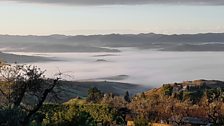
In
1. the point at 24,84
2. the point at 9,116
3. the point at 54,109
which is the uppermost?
the point at 24,84

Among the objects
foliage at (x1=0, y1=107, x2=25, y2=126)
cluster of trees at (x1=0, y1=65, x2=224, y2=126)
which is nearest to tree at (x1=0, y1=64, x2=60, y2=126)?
cluster of trees at (x1=0, y1=65, x2=224, y2=126)

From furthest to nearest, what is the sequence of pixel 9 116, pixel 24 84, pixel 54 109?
pixel 54 109
pixel 24 84
pixel 9 116

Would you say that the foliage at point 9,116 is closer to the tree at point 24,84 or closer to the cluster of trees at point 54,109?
the cluster of trees at point 54,109

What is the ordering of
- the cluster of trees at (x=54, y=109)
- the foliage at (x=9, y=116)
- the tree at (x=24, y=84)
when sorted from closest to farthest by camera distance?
the foliage at (x=9, y=116) < the cluster of trees at (x=54, y=109) < the tree at (x=24, y=84)

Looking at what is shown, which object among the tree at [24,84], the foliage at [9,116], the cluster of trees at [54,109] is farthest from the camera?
the tree at [24,84]

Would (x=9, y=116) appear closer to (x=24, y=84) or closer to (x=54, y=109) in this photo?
(x=24, y=84)

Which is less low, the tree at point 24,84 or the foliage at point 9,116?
the tree at point 24,84

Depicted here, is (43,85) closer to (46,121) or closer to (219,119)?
(46,121)

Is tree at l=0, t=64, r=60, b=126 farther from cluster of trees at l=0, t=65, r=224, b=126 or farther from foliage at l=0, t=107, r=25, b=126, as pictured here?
foliage at l=0, t=107, r=25, b=126

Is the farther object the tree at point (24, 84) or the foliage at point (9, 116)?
the tree at point (24, 84)

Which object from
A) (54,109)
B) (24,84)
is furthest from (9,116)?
(54,109)

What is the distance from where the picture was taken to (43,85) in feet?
115

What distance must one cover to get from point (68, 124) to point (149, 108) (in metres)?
28.8

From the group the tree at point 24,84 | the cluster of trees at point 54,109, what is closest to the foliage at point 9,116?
the cluster of trees at point 54,109
